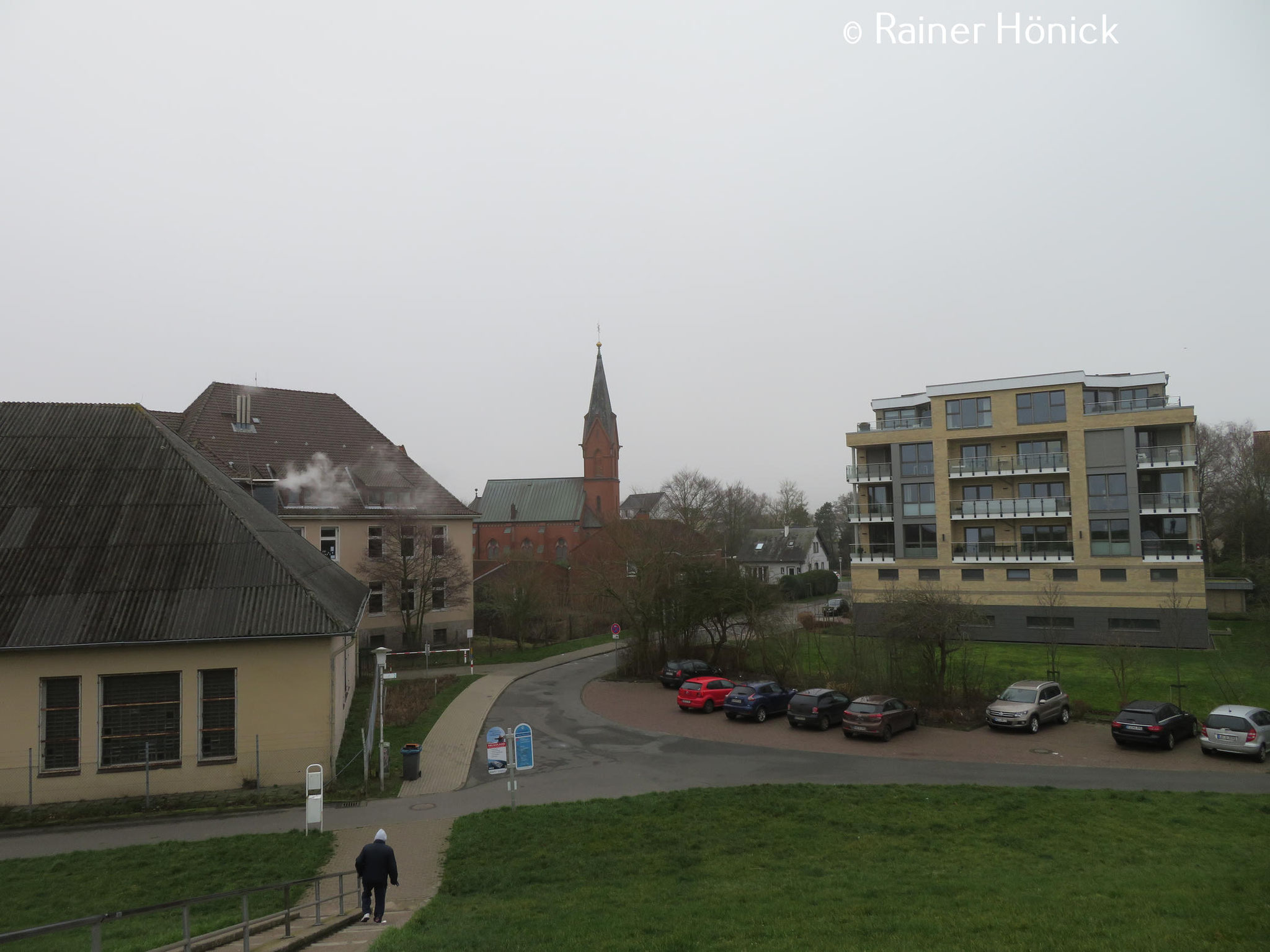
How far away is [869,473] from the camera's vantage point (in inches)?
1853

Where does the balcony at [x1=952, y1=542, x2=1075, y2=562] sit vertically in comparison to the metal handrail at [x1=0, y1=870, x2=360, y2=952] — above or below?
above

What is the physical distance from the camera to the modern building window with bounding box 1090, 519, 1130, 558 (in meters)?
40.3

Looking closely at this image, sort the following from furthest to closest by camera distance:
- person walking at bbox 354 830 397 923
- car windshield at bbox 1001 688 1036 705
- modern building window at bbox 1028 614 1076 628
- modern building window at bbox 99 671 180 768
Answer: modern building window at bbox 1028 614 1076 628 < car windshield at bbox 1001 688 1036 705 < modern building window at bbox 99 671 180 768 < person walking at bbox 354 830 397 923

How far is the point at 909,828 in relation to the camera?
13.0 metres

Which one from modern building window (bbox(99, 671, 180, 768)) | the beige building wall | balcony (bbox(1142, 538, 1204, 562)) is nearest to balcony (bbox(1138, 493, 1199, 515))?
balcony (bbox(1142, 538, 1204, 562))

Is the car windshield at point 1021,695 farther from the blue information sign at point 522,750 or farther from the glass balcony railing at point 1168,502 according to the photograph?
the glass balcony railing at point 1168,502

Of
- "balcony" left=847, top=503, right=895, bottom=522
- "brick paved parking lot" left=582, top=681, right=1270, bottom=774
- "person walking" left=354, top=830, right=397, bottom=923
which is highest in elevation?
"balcony" left=847, top=503, right=895, bottom=522

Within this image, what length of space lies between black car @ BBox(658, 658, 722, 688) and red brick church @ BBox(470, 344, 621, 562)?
4468 cm

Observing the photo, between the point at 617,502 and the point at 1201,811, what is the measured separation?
216ft

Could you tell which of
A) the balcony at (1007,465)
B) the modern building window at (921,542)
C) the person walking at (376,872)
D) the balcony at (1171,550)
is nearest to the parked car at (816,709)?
the person walking at (376,872)

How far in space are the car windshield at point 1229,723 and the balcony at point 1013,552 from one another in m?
23.7

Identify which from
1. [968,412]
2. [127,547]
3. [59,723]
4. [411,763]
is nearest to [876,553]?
[968,412]

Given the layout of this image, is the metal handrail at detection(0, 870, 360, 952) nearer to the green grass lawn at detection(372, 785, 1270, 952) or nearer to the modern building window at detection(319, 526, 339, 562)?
the green grass lawn at detection(372, 785, 1270, 952)

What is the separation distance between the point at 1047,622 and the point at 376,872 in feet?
132
